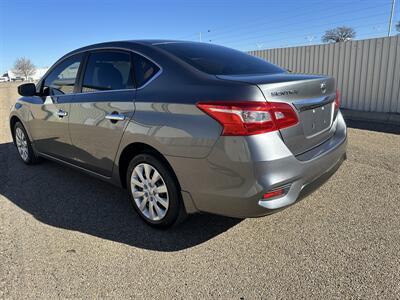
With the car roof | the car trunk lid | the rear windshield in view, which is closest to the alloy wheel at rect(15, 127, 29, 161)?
the car roof

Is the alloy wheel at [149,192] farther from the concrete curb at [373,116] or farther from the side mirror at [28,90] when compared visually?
the concrete curb at [373,116]

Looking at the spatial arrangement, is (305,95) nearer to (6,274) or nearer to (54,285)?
(54,285)

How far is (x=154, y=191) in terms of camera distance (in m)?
2.99

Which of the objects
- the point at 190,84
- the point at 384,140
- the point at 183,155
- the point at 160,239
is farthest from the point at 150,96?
the point at 384,140

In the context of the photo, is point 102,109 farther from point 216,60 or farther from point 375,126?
point 375,126

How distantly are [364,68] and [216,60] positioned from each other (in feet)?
22.4

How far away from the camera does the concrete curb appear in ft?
24.9

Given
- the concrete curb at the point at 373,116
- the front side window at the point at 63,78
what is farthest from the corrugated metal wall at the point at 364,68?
the front side window at the point at 63,78

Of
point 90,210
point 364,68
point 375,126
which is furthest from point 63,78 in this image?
point 364,68

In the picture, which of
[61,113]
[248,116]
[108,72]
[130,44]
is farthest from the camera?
[61,113]

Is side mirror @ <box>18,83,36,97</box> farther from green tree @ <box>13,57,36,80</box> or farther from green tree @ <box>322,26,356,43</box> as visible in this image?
green tree @ <box>13,57,36,80</box>

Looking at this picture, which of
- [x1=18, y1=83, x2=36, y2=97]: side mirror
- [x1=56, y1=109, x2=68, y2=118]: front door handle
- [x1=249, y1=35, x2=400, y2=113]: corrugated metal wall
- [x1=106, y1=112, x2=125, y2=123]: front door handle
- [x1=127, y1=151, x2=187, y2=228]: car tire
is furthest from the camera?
[x1=249, y1=35, x2=400, y2=113]: corrugated metal wall

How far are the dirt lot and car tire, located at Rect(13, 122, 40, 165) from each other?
46.2 inches

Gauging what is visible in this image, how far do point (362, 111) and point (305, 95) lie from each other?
6.68 meters
